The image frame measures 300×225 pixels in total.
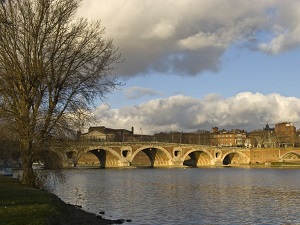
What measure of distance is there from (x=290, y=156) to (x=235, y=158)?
16.1m

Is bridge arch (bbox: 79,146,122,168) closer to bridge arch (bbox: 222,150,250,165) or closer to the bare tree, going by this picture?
bridge arch (bbox: 222,150,250,165)

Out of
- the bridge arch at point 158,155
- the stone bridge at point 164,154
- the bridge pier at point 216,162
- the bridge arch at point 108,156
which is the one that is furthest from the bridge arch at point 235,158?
the bridge arch at point 108,156

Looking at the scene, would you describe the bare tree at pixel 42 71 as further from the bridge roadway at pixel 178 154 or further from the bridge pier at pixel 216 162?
the bridge pier at pixel 216 162

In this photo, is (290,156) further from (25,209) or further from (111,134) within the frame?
(25,209)

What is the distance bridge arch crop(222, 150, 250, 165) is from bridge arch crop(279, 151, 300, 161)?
9.91 m

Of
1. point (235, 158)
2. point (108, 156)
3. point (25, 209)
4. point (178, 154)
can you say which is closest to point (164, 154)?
point (178, 154)

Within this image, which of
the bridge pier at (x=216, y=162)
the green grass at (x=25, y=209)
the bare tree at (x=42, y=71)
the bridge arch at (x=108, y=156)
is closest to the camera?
the green grass at (x=25, y=209)

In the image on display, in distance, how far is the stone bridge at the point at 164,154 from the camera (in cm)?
9819

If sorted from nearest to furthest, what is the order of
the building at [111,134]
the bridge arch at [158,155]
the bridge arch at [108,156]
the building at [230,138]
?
1. the bridge arch at [108,156]
2. the bridge arch at [158,155]
3. the building at [111,134]
4. the building at [230,138]

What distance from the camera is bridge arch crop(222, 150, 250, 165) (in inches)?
4929

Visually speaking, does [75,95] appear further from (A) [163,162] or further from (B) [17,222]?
(A) [163,162]

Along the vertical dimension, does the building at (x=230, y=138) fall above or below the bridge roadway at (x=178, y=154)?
above

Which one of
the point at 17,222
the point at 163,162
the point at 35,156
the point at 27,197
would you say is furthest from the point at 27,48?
the point at 163,162

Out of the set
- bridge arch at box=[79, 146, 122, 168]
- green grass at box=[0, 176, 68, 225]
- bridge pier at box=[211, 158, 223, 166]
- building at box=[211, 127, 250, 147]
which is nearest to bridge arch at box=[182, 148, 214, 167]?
bridge pier at box=[211, 158, 223, 166]
